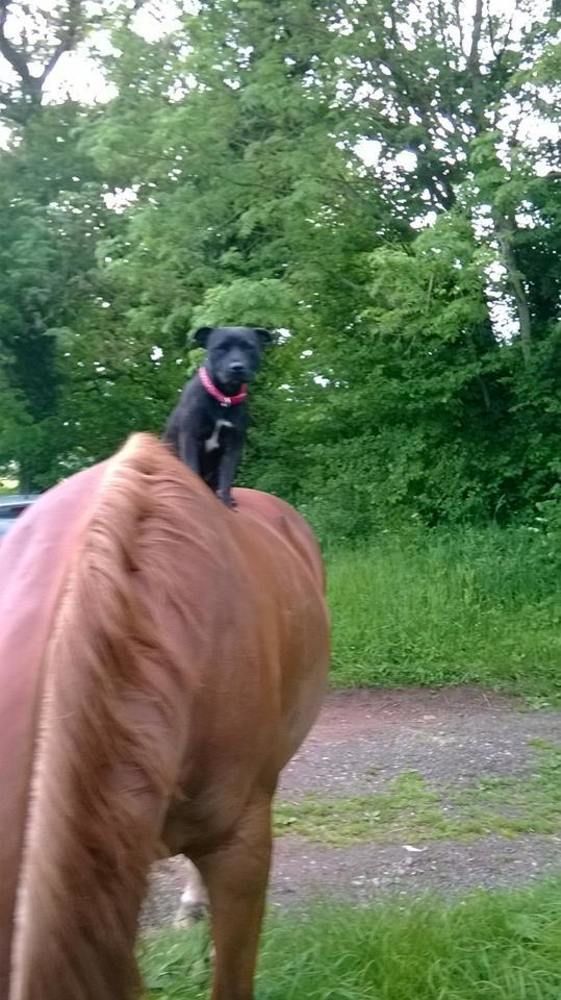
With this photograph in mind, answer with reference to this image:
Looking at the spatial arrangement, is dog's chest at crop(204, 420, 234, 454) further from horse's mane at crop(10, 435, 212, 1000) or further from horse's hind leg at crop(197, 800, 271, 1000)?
horse's mane at crop(10, 435, 212, 1000)

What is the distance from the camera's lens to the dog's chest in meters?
3.78

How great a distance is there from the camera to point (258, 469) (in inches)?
523

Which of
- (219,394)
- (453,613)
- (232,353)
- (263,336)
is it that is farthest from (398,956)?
(453,613)

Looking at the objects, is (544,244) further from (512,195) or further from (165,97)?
(165,97)

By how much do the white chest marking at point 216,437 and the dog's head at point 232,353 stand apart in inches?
6.1

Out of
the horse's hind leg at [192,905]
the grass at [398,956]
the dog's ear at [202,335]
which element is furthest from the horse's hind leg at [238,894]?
the dog's ear at [202,335]

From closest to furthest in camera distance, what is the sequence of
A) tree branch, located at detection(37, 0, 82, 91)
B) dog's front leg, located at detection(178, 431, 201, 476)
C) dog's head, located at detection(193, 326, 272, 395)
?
dog's front leg, located at detection(178, 431, 201, 476) → dog's head, located at detection(193, 326, 272, 395) → tree branch, located at detection(37, 0, 82, 91)

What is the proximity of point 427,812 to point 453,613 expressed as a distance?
3.29 metres

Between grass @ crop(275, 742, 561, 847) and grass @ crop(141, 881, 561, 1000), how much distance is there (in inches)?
48.6

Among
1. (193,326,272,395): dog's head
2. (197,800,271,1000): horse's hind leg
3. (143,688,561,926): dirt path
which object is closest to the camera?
(197,800,271,1000): horse's hind leg

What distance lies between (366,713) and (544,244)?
548 cm

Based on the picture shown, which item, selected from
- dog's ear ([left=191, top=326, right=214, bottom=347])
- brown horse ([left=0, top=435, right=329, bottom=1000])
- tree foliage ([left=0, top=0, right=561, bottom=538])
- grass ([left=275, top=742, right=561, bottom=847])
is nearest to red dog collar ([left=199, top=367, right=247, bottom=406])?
dog's ear ([left=191, top=326, right=214, bottom=347])

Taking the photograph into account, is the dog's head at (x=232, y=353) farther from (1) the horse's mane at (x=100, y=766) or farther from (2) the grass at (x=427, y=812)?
(1) the horse's mane at (x=100, y=766)

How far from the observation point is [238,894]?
2.15m
